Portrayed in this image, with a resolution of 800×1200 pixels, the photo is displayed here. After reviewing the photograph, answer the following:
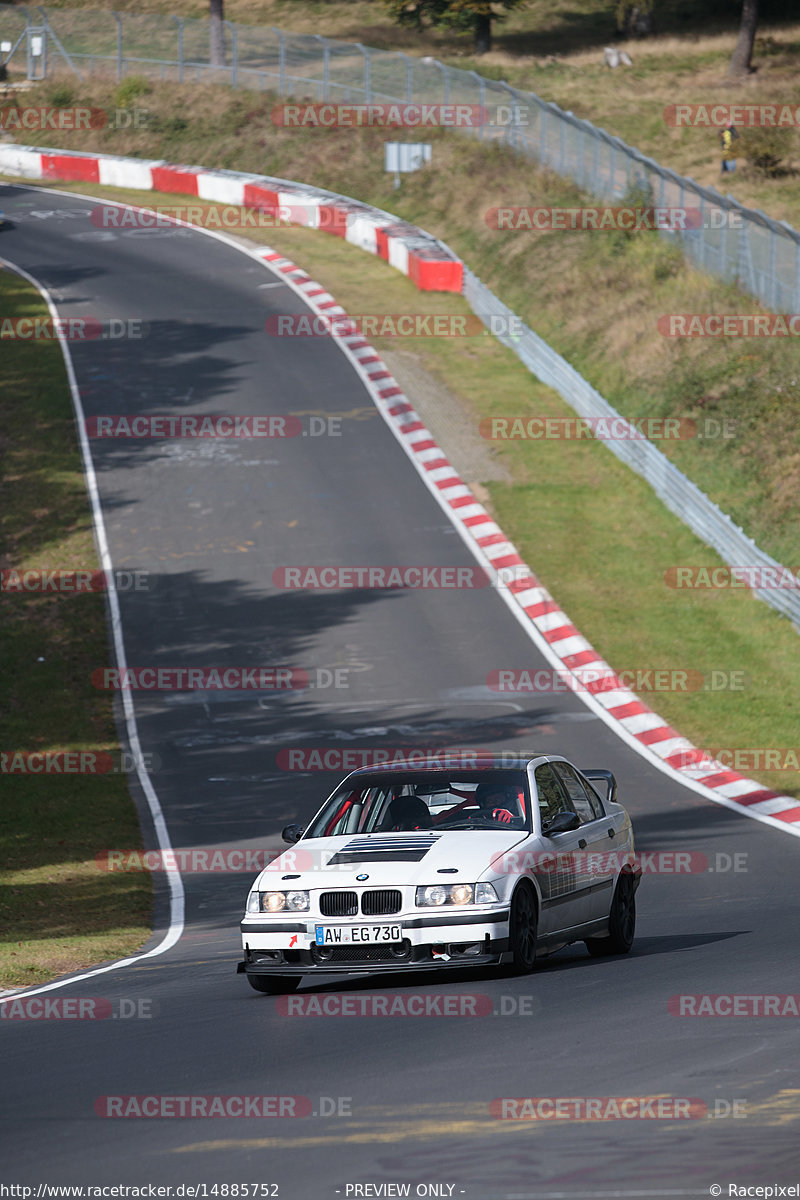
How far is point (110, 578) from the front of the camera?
27484mm

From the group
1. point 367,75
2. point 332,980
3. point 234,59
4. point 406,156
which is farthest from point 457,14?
point 332,980

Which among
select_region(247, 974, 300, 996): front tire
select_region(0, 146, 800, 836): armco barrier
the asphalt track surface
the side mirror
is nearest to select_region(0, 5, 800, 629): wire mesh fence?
select_region(0, 146, 800, 836): armco barrier

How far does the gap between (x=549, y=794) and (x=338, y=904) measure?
2046 millimetres

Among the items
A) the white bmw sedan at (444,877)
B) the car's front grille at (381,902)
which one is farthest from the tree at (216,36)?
the car's front grille at (381,902)

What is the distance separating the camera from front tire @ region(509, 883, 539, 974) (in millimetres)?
10070

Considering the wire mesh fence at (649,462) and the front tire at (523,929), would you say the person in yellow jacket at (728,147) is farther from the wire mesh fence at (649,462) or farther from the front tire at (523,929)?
the front tire at (523,929)

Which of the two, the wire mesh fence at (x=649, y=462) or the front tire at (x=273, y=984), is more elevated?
the front tire at (x=273, y=984)

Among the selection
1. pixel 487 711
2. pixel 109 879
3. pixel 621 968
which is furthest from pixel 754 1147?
pixel 487 711

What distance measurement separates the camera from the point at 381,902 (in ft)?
32.9

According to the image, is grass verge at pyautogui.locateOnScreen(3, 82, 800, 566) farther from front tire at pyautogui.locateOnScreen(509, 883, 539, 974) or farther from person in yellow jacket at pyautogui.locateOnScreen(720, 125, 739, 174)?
front tire at pyautogui.locateOnScreen(509, 883, 539, 974)

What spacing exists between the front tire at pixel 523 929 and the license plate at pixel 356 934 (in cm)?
71

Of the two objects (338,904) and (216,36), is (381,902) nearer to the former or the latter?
(338,904)

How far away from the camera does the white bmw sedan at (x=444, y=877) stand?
32.7ft

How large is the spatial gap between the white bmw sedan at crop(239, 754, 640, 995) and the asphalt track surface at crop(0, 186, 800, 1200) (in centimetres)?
33
